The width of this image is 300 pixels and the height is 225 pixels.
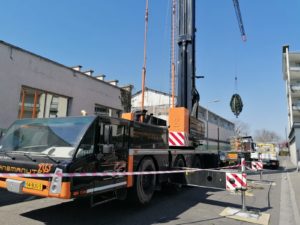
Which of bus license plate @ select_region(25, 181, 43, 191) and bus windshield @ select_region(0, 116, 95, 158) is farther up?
bus windshield @ select_region(0, 116, 95, 158)

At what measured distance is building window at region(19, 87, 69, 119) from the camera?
1225 cm

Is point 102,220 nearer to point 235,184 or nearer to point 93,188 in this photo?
point 93,188

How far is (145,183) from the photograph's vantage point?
22.6ft

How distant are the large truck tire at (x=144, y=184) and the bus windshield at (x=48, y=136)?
202 centimetres

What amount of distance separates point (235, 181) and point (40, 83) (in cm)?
993

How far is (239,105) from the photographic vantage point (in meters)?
22.7

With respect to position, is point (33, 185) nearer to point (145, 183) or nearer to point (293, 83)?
point (145, 183)

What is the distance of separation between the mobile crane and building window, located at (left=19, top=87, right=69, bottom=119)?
654 centimetres

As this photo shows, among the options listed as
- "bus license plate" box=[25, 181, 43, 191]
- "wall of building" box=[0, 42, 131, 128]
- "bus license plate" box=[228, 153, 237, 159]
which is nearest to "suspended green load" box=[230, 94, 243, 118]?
"bus license plate" box=[228, 153, 237, 159]

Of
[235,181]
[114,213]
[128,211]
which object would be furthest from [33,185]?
[235,181]

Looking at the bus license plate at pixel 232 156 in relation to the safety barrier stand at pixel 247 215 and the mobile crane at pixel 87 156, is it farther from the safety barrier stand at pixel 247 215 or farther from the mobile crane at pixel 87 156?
the safety barrier stand at pixel 247 215

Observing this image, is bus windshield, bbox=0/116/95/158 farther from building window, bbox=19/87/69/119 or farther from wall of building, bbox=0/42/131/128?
building window, bbox=19/87/69/119

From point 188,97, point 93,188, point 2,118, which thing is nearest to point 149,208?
point 93,188

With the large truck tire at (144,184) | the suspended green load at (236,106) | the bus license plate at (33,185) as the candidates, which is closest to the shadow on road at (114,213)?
the large truck tire at (144,184)
